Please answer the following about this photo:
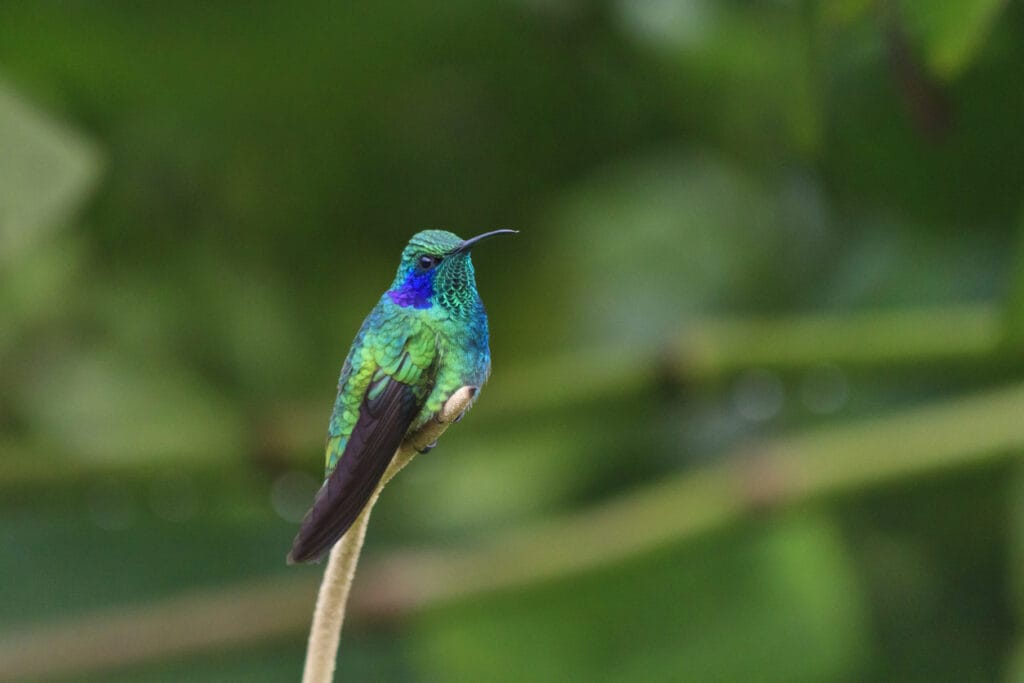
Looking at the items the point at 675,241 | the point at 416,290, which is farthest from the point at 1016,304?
the point at 675,241

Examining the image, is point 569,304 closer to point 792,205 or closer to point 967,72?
point 792,205

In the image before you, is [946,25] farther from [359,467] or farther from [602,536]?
[602,536]

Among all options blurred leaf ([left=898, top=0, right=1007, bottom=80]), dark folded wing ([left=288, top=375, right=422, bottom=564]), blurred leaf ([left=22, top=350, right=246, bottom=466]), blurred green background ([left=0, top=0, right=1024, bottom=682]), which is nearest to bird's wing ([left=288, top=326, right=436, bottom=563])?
dark folded wing ([left=288, top=375, right=422, bottom=564])

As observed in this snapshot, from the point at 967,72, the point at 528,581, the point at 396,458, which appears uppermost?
the point at 967,72

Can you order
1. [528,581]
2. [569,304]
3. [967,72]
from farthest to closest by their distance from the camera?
[569,304], [528,581], [967,72]

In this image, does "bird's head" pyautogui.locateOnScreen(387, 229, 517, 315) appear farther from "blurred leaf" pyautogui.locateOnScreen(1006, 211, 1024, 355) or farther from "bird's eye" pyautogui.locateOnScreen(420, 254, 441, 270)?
"blurred leaf" pyautogui.locateOnScreen(1006, 211, 1024, 355)

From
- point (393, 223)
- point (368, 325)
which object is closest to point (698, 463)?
point (393, 223)
